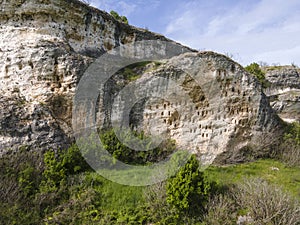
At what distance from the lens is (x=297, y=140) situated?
11859 millimetres

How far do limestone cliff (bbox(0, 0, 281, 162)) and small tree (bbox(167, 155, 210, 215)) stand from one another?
408 centimetres

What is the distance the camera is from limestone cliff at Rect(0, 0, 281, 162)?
11.3 m

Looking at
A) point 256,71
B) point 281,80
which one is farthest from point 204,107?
point 281,80

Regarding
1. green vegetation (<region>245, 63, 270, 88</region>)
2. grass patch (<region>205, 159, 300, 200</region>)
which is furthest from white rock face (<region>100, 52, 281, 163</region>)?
green vegetation (<region>245, 63, 270, 88</region>)

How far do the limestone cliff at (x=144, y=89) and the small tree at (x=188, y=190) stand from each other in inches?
161

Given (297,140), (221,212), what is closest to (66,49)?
(221,212)

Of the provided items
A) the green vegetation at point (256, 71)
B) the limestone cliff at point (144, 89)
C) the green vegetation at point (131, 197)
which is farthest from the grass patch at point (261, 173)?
the green vegetation at point (256, 71)

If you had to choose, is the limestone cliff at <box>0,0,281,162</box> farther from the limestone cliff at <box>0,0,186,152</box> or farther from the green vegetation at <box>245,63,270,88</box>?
the green vegetation at <box>245,63,270,88</box>

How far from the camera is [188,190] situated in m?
7.08

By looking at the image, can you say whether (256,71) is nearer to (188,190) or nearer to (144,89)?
(144,89)

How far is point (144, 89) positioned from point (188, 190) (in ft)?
22.1

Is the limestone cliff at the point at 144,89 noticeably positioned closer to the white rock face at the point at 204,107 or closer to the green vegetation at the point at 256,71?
the white rock face at the point at 204,107

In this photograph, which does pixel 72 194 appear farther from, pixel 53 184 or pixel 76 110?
pixel 76 110

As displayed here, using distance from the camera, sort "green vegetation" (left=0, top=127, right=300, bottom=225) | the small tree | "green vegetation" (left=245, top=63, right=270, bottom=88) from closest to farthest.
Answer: "green vegetation" (left=0, top=127, right=300, bottom=225)
the small tree
"green vegetation" (left=245, top=63, right=270, bottom=88)
